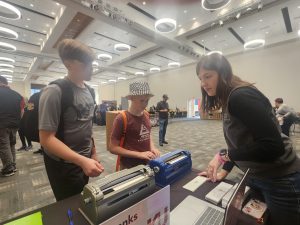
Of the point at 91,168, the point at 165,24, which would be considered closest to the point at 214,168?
the point at 91,168

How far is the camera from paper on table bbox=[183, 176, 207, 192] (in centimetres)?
100

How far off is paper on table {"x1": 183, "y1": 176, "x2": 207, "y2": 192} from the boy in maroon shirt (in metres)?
0.32

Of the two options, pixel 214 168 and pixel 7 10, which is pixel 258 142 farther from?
pixel 7 10

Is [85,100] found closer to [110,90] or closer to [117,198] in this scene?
[117,198]

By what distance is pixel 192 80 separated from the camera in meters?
13.9

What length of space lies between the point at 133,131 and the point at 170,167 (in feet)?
1.44

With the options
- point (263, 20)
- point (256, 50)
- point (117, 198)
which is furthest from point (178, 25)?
point (117, 198)

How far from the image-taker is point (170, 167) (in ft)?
3.41

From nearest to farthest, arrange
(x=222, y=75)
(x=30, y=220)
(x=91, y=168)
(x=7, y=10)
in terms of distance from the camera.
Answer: (x=30, y=220), (x=91, y=168), (x=222, y=75), (x=7, y=10)

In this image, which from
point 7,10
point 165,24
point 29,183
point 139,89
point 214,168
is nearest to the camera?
point 214,168

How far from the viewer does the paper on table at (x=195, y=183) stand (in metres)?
1.00

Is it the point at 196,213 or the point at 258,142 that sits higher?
the point at 258,142

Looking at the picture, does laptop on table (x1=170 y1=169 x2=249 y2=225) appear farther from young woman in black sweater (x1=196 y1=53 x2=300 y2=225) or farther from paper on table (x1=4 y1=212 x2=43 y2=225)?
paper on table (x1=4 y1=212 x2=43 y2=225)

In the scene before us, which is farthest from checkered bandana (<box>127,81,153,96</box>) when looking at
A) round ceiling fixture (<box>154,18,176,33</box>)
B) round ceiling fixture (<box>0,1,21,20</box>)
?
round ceiling fixture (<box>0,1,21,20</box>)
